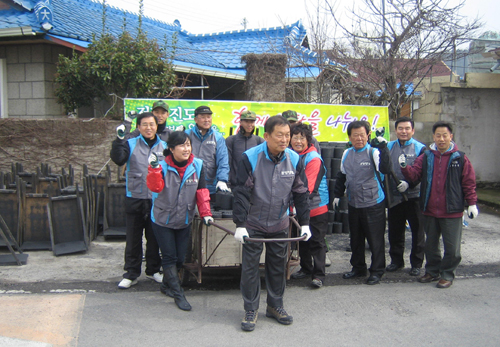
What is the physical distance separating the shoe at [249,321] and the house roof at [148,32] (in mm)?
7177

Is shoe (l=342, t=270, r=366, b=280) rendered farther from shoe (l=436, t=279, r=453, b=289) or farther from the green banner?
the green banner

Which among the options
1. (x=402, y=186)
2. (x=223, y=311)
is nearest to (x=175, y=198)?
(x=223, y=311)

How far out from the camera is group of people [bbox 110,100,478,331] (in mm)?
3836

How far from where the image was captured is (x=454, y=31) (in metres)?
9.46

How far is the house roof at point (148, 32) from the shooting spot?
9078mm

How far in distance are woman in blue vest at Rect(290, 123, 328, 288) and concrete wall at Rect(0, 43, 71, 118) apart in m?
7.05

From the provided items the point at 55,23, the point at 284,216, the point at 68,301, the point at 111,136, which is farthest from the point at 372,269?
the point at 55,23

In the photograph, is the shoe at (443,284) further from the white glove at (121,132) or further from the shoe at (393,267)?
the white glove at (121,132)

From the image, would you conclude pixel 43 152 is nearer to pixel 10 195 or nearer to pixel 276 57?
pixel 10 195

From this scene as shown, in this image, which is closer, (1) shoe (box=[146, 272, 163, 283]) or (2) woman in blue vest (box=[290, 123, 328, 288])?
(2) woman in blue vest (box=[290, 123, 328, 288])

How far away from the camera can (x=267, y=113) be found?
793 centimetres

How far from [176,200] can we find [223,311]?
1.14 meters

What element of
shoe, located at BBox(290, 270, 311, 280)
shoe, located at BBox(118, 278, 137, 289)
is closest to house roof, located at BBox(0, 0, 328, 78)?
shoe, located at BBox(118, 278, 137, 289)

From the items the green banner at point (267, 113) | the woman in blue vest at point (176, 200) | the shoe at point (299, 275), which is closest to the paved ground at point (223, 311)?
the shoe at point (299, 275)
